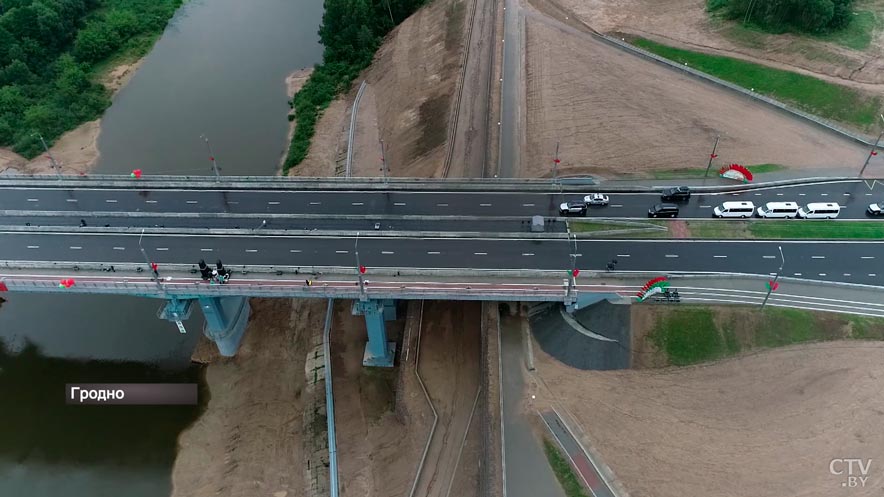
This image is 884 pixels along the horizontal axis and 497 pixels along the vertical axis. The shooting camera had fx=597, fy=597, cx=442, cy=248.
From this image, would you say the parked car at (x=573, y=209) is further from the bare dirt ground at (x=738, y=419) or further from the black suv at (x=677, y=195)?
the bare dirt ground at (x=738, y=419)

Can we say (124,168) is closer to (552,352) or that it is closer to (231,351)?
(231,351)

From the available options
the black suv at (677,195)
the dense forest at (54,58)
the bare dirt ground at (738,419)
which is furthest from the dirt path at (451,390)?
the dense forest at (54,58)

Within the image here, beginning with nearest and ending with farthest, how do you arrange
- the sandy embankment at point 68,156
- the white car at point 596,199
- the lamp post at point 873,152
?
the white car at point 596,199 → the lamp post at point 873,152 → the sandy embankment at point 68,156

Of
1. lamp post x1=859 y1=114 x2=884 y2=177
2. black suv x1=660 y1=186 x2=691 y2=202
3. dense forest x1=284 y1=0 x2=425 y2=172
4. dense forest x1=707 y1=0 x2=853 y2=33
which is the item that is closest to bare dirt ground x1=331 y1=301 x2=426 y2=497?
black suv x1=660 y1=186 x2=691 y2=202

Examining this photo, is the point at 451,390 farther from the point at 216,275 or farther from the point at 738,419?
the point at 738,419

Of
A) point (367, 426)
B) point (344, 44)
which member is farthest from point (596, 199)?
point (344, 44)

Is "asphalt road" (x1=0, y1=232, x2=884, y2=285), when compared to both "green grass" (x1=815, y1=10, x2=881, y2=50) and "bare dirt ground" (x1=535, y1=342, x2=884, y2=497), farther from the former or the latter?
"green grass" (x1=815, y1=10, x2=881, y2=50)
